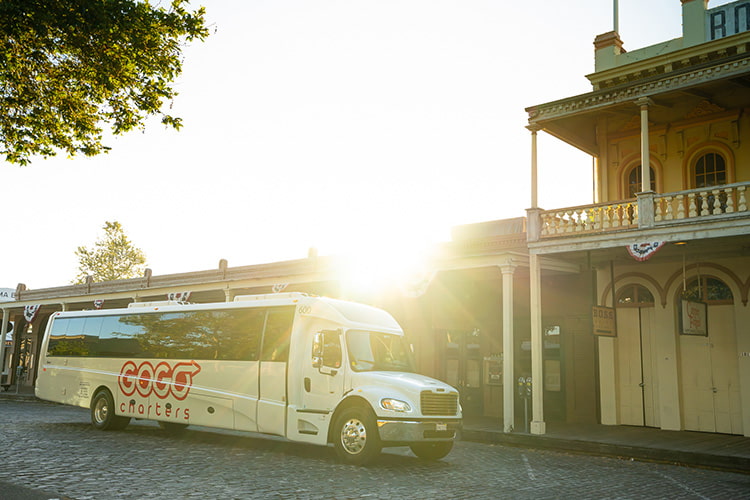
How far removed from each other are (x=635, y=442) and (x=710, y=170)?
772 centimetres

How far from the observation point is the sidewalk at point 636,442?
39.8 feet

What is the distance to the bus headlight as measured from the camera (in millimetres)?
10516

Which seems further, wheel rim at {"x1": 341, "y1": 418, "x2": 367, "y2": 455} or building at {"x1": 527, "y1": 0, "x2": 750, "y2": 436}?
building at {"x1": 527, "y1": 0, "x2": 750, "y2": 436}

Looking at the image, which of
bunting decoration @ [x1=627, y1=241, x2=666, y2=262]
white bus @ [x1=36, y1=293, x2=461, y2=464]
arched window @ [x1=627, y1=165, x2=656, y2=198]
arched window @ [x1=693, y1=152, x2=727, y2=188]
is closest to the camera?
white bus @ [x1=36, y1=293, x2=461, y2=464]

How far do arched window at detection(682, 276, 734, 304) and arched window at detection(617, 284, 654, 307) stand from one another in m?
1.06

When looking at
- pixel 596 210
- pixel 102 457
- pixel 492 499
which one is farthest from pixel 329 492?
pixel 596 210

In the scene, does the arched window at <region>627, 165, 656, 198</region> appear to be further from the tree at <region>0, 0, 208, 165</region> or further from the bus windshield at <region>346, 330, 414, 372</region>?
the tree at <region>0, 0, 208, 165</region>

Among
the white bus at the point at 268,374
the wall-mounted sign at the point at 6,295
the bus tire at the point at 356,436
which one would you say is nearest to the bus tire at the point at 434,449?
the white bus at the point at 268,374

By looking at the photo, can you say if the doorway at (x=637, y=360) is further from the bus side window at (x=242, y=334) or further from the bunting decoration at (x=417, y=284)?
the bus side window at (x=242, y=334)

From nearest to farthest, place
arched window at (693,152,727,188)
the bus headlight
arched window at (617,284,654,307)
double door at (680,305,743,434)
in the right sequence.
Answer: the bus headlight < double door at (680,305,743,434) < arched window at (693,152,727,188) < arched window at (617,284,654,307)

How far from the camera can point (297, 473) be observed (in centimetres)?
953

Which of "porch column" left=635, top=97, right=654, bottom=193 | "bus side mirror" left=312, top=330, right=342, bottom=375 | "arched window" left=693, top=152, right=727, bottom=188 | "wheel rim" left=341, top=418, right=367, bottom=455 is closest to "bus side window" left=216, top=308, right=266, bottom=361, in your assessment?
"bus side mirror" left=312, top=330, right=342, bottom=375

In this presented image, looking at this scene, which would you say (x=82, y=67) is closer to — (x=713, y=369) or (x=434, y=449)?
(x=434, y=449)

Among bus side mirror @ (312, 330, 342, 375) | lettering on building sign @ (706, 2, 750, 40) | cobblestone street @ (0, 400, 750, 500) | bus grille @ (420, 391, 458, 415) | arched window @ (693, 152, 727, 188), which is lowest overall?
cobblestone street @ (0, 400, 750, 500)
